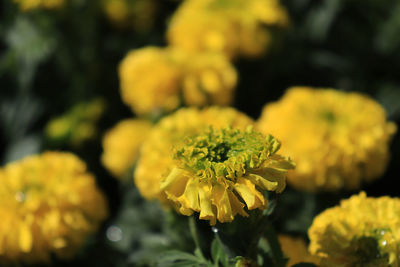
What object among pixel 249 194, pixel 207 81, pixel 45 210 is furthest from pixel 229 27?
pixel 249 194

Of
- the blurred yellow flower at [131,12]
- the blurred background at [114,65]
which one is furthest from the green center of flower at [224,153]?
the blurred yellow flower at [131,12]

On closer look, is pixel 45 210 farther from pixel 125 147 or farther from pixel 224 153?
pixel 224 153

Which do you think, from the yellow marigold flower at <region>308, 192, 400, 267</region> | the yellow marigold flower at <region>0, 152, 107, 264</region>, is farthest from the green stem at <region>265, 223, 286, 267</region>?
the yellow marigold flower at <region>0, 152, 107, 264</region>

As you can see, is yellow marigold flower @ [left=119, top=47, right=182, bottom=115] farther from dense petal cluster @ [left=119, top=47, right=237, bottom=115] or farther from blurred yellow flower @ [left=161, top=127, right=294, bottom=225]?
blurred yellow flower @ [left=161, top=127, right=294, bottom=225]

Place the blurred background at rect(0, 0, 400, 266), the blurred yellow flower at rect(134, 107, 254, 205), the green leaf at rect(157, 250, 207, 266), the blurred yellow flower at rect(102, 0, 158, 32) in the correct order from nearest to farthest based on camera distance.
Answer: the green leaf at rect(157, 250, 207, 266) → the blurred yellow flower at rect(134, 107, 254, 205) → the blurred background at rect(0, 0, 400, 266) → the blurred yellow flower at rect(102, 0, 158, 32)

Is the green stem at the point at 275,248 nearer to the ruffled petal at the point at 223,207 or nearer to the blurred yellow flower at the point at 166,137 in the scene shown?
the ruffled petal at the point at 223,207
